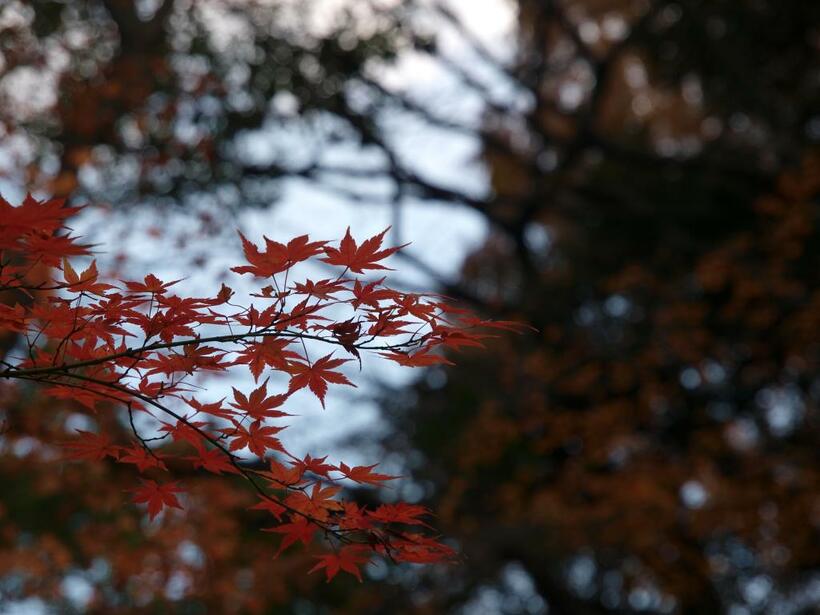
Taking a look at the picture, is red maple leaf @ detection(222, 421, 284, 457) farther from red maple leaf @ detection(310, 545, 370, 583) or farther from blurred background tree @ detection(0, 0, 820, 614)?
blurred background tree @ detection(0, 0, 820, 614)

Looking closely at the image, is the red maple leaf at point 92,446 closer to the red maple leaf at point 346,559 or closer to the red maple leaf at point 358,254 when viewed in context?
the red maple leaf at point 346,559

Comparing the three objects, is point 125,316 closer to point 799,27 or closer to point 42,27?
point 42,27

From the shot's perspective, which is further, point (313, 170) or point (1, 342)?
point (313, 170)

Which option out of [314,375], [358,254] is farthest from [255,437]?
[358,254]

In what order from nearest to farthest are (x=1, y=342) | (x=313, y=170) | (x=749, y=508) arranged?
(x=1, y=342) → (x=313, y=170) → (x=749, y=508)

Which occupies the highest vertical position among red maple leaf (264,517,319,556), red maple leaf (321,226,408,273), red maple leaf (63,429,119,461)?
red maple leaf (321,226,408,273)

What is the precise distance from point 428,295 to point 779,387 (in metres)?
7.12

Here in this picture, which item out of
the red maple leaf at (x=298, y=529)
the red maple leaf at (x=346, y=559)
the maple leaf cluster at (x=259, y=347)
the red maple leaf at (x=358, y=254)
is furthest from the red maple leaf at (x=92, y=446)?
the red maple leaf at (x=358, y=254)

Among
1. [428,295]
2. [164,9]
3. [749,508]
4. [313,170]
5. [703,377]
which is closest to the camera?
[428,295]

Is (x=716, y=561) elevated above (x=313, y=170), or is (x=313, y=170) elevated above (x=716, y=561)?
(x=313, y=170)

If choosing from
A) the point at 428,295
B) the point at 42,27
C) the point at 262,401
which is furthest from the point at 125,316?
the point at 42,27

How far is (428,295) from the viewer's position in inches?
66.7

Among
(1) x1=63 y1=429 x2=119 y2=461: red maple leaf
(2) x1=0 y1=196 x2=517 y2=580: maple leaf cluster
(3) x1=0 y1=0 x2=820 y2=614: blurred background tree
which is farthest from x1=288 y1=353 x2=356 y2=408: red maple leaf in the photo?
(3) x1=0 y1=0 x2=820 y2=614: blurred background tree

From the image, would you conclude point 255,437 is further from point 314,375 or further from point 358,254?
point 358,254
